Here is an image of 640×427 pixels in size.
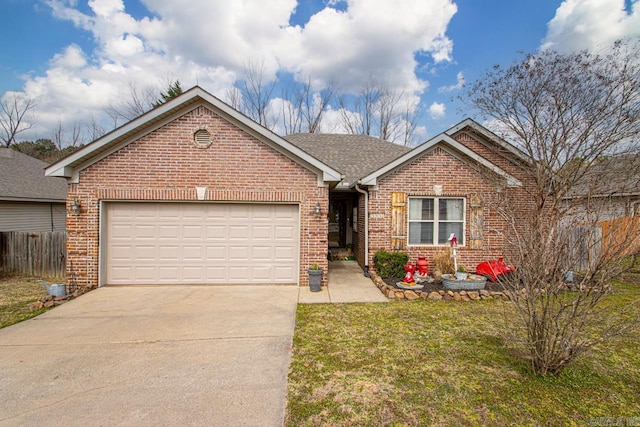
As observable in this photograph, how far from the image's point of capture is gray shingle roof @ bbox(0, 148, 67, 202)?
38.7 feet

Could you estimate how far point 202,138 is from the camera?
25.5 feet

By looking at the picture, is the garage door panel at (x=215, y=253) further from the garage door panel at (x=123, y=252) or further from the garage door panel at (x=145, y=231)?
the garage door panel at (x=123, y=252)

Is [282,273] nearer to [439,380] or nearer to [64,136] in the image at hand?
[439,380]

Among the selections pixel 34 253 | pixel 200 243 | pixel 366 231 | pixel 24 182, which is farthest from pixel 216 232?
pixel 24 182

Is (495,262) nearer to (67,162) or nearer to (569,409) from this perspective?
(569,409)

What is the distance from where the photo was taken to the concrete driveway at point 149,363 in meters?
3.09

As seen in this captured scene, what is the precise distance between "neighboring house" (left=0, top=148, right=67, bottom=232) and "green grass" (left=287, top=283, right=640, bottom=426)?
13140 mm

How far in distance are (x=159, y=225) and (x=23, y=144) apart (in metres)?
38.1

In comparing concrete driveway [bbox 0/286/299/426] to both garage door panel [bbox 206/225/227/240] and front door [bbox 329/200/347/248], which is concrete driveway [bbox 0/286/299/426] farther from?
front door [bbox 329/200/347/248]

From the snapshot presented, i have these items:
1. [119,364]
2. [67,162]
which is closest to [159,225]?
[67,162]

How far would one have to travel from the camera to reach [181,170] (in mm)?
7715

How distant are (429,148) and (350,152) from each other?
4.98 metres

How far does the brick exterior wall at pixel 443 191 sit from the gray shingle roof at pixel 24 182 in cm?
1342

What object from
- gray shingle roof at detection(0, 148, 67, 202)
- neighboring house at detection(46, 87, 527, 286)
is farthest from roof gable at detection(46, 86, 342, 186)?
gray shingle roof at detection(0, 148, 67, 202)
